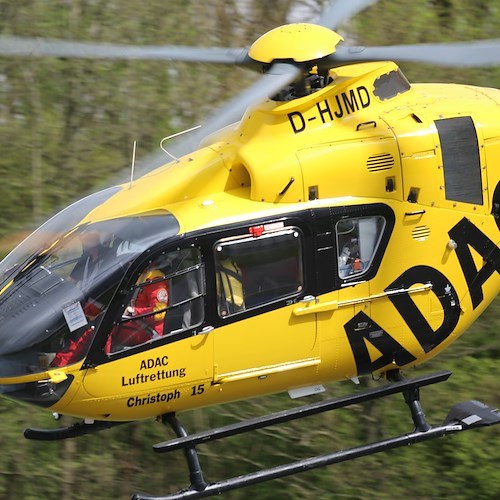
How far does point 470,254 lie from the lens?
728 centimetres

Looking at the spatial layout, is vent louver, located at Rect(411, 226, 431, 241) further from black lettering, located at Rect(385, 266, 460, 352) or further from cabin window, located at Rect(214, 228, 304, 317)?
cabin window, located at Rect(214, 228, 304, 317)

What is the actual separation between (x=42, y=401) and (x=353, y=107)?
9.36 feet

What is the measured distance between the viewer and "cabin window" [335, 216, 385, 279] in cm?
688

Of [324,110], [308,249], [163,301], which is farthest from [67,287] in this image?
[324,110]

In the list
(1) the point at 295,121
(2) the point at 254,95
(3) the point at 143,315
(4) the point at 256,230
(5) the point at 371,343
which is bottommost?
(5) the point at 371,343

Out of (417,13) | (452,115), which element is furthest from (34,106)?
(452,115)

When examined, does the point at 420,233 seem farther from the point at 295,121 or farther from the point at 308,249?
the point at 295,121

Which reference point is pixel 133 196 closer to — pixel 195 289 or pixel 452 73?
pixel 195 289

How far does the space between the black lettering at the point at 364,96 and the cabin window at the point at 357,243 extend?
805mm

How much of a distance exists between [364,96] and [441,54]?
1131mm

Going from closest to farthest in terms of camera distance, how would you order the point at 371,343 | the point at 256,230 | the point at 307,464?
the point at 256,230
the point at 307,464
the point at 371,343

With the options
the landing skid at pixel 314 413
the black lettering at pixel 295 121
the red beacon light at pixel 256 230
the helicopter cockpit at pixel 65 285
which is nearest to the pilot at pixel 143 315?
the helicopter cockpit at pixel 65 285

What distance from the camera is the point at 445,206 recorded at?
7125mm

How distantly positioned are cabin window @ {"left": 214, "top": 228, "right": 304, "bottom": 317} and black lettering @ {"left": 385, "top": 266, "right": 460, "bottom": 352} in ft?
2.46
